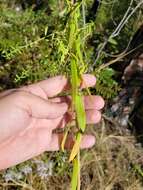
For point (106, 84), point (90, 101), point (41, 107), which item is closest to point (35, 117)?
point (41, 107)


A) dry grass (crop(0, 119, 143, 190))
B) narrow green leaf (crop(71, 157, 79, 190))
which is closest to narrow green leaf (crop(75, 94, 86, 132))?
narrow green leaf (crop(71, 157, 79, 190))

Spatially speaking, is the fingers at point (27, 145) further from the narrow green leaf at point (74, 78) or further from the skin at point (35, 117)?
the narrow green leaf at point (74, 78)

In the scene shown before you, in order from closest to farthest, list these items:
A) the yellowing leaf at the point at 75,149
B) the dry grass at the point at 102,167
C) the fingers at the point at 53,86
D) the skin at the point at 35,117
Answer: the yellowing leaf at the point at 75,149, the skin at the point at 35,117, the fingers at the point at 53,86, the dry grass at the point at 102,167

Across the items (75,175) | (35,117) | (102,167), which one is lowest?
(102,167)

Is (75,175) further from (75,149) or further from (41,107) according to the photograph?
(41,107)

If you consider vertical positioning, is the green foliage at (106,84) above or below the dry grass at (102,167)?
above

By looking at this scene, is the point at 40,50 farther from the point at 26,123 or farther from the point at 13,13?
the point at 26,123

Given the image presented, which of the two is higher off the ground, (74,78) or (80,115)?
(74,78)

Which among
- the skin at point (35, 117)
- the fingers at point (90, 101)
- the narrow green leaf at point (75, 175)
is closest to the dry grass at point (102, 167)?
the skin at point (35, 117)
